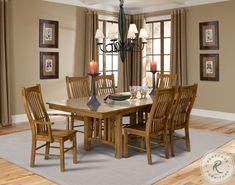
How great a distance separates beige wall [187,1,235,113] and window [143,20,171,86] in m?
0.66

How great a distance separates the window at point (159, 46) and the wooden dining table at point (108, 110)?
140 inches

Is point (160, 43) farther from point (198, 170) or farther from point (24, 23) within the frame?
point (198, 170)

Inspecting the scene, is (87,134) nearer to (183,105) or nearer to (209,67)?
(183,105)

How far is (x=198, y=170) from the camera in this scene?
145 inches

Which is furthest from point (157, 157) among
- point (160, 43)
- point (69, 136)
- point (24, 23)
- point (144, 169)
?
point (160, 43)

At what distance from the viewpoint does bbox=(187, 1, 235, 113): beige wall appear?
6660mm

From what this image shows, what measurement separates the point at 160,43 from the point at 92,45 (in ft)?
5.84

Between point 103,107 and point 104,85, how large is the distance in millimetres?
1647

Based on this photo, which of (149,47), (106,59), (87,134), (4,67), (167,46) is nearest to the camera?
(87,134)

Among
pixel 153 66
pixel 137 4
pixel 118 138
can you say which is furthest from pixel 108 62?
pixel 118 138

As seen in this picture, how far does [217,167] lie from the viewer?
3.73m

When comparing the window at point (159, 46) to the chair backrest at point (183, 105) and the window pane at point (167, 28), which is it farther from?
the chair backrest at point (183, 105)

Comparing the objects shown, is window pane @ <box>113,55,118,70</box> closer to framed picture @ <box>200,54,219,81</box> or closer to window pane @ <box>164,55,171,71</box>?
window pane @ <box>164,55,171,71</box>

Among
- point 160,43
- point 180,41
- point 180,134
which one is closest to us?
point 180,134
